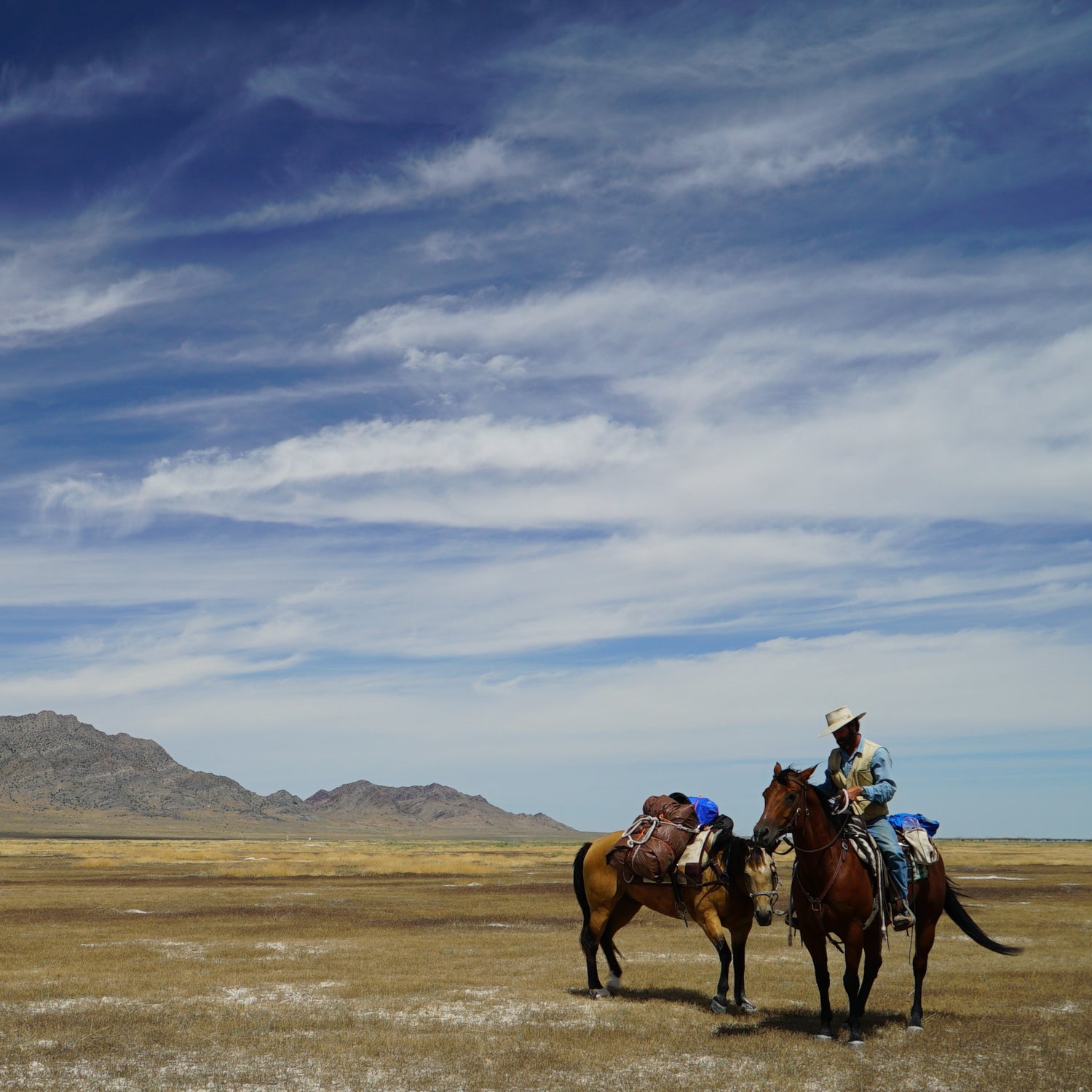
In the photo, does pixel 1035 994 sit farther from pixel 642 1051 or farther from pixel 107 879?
pixel 107 879

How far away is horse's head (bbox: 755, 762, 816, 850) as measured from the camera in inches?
438

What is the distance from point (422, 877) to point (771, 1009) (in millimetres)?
42371

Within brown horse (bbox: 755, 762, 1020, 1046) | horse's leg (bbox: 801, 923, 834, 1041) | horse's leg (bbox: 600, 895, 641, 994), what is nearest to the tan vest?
brown horse (bbox: 755, 762, 1020, 1046)

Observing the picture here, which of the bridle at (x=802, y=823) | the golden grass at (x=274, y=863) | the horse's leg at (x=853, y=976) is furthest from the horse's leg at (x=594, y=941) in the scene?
the golden grass at (x=274, y=863)

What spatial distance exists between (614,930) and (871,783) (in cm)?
530

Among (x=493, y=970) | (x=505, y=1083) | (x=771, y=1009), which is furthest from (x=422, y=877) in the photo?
(x=505, y=1083)

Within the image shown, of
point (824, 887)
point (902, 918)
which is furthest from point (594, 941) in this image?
point (902, 918)

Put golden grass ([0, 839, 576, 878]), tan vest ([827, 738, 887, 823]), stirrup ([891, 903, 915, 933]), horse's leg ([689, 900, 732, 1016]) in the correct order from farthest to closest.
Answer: golden grass ([0, 839, 576, 878]), horse's leg ([689, 900, 732, 1016]), tan vest ([827, 738, 887, 823]), stirrup ([891, 903, 915, 933])

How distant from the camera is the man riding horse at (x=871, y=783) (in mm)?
11945

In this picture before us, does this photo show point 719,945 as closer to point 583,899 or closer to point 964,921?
point 583,899

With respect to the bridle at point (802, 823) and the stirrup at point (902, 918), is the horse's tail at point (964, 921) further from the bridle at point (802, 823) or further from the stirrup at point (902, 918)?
the bridle at point (802, 823)

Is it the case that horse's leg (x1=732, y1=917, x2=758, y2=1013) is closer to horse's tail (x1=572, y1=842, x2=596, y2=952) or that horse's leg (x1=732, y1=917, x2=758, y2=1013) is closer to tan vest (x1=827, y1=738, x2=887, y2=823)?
horse's tail (x1=572, y1=842, x2=596, y2=952)

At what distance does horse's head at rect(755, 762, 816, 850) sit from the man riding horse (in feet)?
1.96

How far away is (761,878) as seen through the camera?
510 inches
